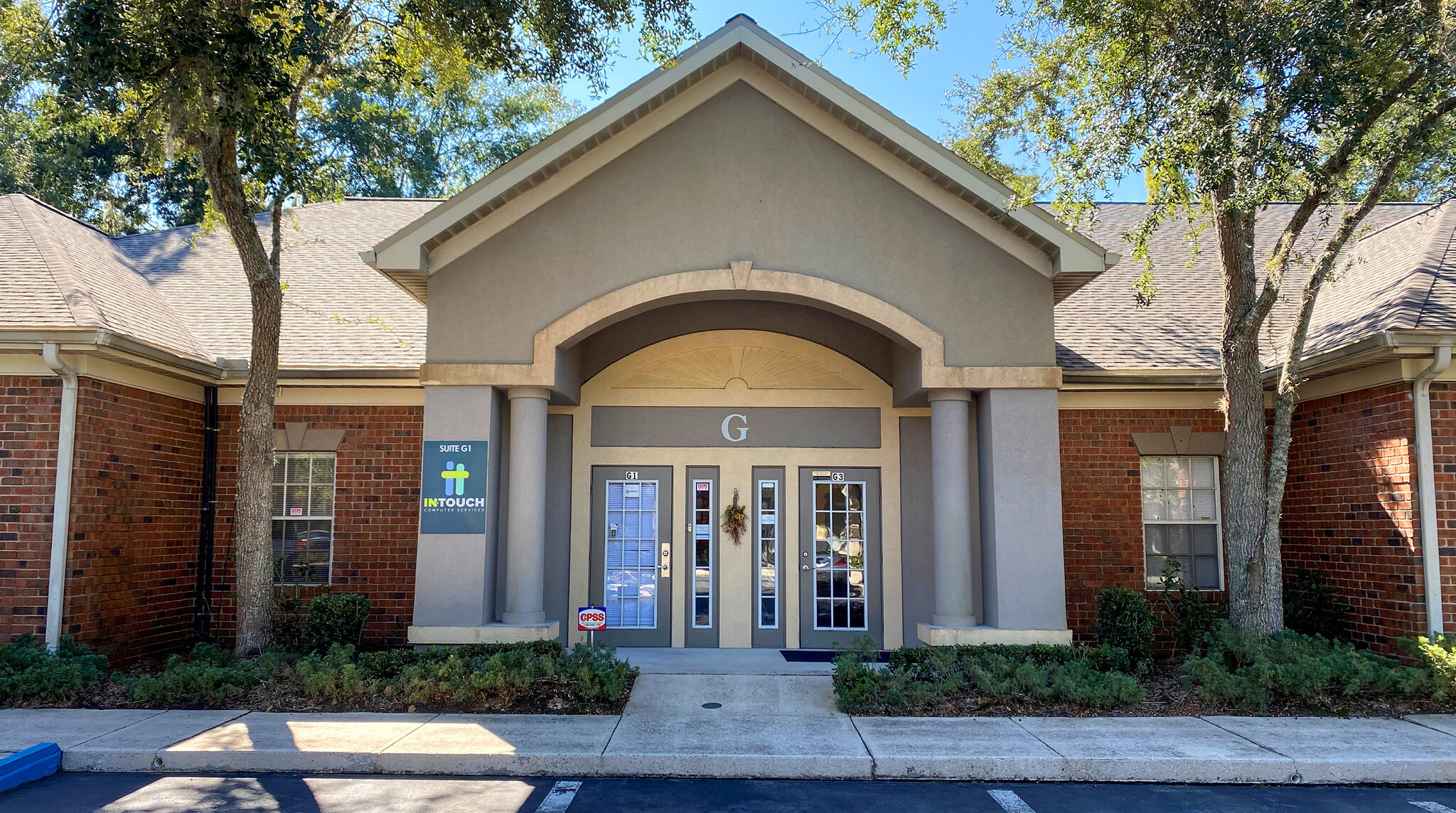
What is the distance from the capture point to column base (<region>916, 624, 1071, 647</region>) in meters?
9.49

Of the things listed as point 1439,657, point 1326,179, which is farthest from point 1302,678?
point 1326,179

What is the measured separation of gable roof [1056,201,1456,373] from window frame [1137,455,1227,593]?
1363 millimetres

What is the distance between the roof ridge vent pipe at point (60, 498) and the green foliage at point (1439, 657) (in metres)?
13.3

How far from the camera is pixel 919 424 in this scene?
12094 mm

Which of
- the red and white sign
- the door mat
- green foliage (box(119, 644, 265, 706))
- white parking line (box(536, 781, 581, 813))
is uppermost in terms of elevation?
the red and white sign

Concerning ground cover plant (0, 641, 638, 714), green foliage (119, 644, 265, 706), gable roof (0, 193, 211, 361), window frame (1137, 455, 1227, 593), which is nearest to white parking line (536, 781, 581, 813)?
ground cover plant (0, 641, 638, 714)

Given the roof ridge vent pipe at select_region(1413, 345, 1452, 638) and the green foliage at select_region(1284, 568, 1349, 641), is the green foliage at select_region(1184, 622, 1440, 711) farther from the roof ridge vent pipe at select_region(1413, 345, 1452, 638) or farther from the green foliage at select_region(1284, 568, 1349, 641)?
the green foliage at select_region(1284, 568, 1349, 641)

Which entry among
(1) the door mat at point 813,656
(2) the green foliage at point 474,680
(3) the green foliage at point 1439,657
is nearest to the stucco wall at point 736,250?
(2) the green foliage at point 474,680

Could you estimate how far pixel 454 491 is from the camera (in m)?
9.72

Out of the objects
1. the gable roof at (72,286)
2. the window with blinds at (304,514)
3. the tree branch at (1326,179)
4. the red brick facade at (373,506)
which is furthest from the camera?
the window with blinds at (304,514)

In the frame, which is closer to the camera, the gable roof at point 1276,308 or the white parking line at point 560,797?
the white parking line at point 560,797

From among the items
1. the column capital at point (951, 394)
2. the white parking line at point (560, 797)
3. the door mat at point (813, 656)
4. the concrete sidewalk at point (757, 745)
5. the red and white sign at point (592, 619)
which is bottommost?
the white parking line at point (560, 797)

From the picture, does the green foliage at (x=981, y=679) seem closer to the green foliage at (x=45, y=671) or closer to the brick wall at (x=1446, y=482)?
the brick wall at (x=1446, y=482)

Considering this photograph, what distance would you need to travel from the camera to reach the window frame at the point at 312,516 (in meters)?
11.5
